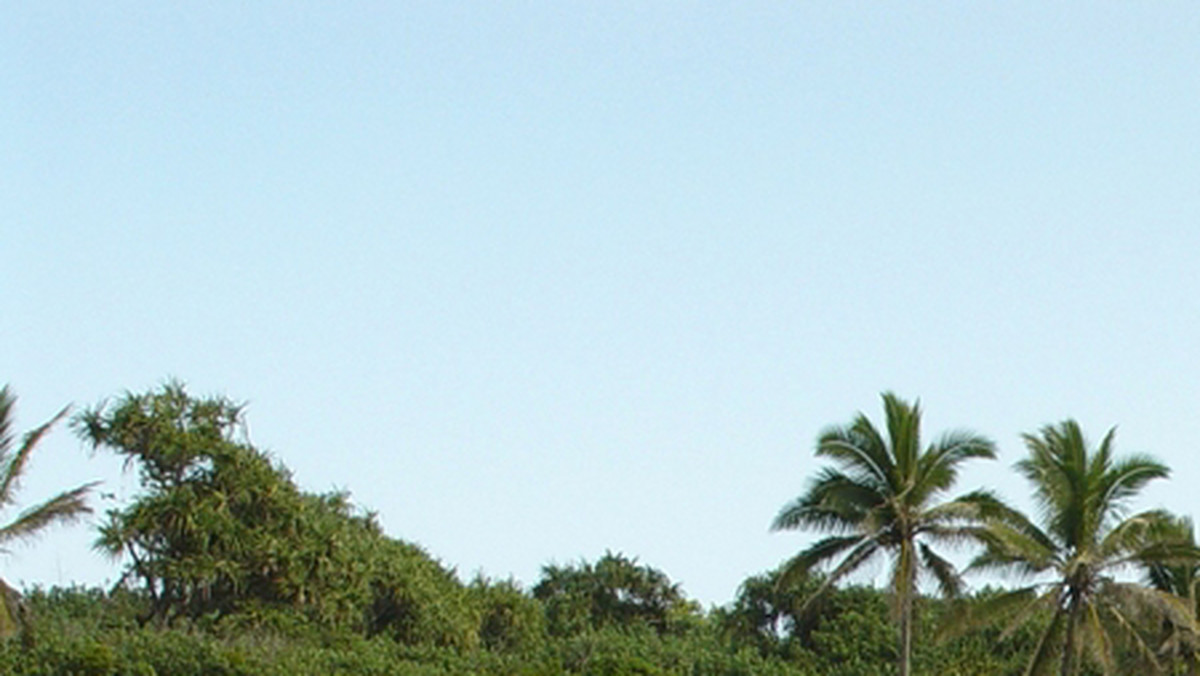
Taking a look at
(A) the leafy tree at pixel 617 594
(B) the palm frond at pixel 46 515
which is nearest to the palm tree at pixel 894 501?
(B) the palm frond at pixel 46 515

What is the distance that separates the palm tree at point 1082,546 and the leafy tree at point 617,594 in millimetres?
35819

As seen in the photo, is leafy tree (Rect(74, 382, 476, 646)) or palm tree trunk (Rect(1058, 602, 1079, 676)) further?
leafy tree (Rect(74, 382, 476, 646))

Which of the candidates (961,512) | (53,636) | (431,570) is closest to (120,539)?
(53,636)

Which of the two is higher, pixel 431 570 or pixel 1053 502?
pixel 431 570

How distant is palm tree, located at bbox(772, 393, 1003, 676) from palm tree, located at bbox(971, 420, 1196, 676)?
5.87 ft

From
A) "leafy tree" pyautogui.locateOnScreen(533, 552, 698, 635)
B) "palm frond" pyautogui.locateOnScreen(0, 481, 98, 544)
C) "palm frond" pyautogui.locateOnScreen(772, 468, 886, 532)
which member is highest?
"leafy tree" pyautogui.locateOnScreen(533, 552, 698, 635)

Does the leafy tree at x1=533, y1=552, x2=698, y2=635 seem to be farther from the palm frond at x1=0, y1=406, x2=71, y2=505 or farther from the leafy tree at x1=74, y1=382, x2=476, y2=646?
the palm frond at x1=0, y1=406, x2=71, y2=505

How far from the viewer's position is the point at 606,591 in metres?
75.2

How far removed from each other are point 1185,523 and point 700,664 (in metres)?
17.9

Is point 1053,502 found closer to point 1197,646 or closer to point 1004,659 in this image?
point 1197,646

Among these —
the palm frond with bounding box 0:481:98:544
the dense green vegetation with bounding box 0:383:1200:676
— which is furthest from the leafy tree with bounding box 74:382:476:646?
the palm frond with bounding box 0:481:98:544

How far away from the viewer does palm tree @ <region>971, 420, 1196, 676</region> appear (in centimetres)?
3844

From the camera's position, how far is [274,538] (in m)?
51.8

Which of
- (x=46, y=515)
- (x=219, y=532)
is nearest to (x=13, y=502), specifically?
(x=46, y=515)
